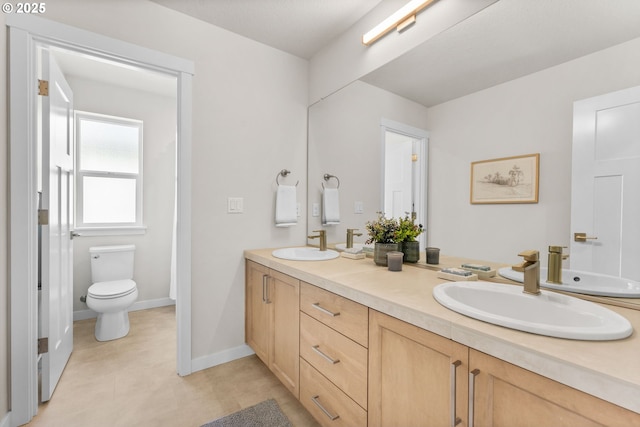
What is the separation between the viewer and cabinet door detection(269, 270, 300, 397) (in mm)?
1522

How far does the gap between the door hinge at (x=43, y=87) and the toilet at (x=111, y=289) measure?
5.08 ft

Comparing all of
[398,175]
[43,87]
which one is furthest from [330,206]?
[43,87]

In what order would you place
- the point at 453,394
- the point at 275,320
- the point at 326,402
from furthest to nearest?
the point at 275,320 → the point at 326,402 → the point at 453,394

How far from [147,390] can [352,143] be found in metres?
2.06

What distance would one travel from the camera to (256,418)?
1516 mm

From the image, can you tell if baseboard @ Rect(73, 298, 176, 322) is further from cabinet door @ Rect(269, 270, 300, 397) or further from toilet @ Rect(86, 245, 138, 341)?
cabinet door @ Rect(269, 270, 300, 397)

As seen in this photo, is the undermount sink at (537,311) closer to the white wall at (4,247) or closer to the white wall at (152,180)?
the white wall at (4,247)

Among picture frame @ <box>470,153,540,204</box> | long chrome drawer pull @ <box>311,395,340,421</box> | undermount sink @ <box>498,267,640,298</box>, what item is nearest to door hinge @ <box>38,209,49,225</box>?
long chrome drawer pull @ <box>311,395,340,421</box>

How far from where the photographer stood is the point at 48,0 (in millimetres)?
1510

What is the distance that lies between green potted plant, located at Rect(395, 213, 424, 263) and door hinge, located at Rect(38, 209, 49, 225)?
193 centimetres

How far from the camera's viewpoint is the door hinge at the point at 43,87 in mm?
1543

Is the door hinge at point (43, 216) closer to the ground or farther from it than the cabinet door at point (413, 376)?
farther from it

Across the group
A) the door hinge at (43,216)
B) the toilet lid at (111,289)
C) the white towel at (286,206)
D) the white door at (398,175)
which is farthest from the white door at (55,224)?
the white door at (398,175)

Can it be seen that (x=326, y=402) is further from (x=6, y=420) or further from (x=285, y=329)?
(x=6, y=420)
